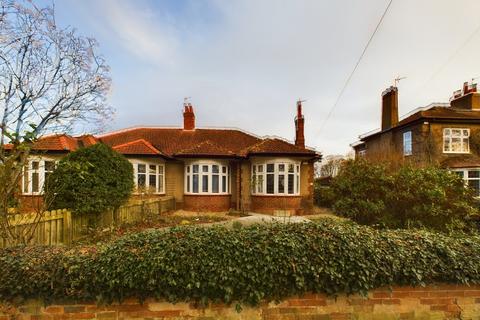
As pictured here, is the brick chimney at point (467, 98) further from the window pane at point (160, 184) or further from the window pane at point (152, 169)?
the window pane at point (152, 169)

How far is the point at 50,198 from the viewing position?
18.3ft

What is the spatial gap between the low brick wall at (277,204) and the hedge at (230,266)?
1186 cm

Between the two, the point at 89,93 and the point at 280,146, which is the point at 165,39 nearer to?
the point at 89,93

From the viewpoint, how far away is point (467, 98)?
2227cm

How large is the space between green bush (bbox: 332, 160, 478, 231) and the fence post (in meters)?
7.82

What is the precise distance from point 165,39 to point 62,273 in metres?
9.02

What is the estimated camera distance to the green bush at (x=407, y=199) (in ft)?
24.3

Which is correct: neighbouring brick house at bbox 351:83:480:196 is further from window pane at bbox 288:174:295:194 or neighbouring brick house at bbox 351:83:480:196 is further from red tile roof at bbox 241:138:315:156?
window pane at bbox 288:174:295:194

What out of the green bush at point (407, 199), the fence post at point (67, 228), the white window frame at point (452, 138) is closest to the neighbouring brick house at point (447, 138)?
the white window frame at point (452, 138)

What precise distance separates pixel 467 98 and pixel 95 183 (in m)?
28.1

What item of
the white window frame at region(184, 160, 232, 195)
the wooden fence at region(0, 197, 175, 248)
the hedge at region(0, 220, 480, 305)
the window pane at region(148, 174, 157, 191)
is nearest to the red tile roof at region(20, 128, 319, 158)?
the white window frame at region(184, 160, 232, 195)

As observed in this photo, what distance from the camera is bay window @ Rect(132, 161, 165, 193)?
16.2 m

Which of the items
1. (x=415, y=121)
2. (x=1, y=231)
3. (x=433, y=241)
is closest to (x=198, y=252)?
(x=433, y=241)

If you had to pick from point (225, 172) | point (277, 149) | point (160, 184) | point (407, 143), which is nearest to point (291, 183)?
point (277, 149)
